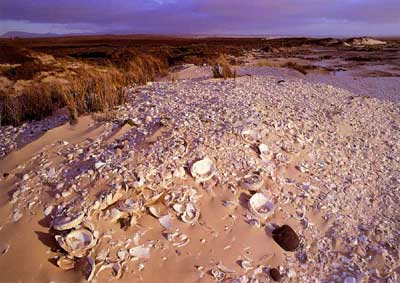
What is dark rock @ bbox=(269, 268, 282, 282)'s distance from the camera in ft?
9.18

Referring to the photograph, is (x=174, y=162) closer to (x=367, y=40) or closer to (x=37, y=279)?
(x=37, y=279)

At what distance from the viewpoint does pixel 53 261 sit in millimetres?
2768

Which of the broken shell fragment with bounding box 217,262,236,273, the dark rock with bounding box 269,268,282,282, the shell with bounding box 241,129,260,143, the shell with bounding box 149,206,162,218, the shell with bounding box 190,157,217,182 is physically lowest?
the dark rock with bounding box 269,268,282,282

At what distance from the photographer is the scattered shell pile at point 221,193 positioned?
289 centimetres

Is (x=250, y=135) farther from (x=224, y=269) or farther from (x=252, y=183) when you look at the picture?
(x=224, y=269)

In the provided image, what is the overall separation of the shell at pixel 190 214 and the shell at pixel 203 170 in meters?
0.36

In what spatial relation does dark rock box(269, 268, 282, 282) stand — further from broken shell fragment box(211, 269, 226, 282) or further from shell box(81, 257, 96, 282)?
shell box(81, 257, 96, 282)

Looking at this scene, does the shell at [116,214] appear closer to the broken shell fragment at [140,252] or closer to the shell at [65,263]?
the broken shell fragment at [140,252]

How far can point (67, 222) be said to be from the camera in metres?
2.90

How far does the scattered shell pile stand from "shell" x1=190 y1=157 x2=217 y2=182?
0.5 inches

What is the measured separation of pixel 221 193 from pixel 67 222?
1503mm

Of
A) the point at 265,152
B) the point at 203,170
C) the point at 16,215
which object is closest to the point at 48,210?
the point at 16,215

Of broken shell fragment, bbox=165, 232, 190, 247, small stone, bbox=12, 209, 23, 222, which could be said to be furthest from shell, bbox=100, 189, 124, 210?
small stone, bbox=12, 209, 23, 222

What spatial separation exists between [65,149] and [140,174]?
1249 millimetres
